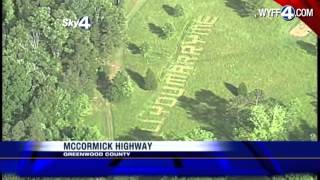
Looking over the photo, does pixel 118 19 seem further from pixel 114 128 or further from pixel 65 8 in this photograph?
pixel 114 128

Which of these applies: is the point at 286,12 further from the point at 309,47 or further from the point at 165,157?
the point at 165,157

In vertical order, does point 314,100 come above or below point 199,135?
above

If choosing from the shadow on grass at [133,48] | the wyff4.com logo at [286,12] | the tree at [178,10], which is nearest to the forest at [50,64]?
the shadow on grass at [133,48]

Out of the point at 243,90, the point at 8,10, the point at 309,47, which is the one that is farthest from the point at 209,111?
the point at 8,10

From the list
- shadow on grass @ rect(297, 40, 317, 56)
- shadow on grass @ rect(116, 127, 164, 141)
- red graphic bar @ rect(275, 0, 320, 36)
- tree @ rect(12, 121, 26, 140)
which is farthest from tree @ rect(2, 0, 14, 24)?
shadow on grass @ rect(297, 40, 317, 56)

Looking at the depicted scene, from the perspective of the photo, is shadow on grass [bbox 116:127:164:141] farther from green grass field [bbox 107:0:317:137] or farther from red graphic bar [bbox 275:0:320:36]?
red graphic bar [bbox 275:0:320:36]

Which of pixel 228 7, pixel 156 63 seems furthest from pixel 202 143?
pixel 228 7

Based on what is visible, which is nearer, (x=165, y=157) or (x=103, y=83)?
(x=165, y=157)
